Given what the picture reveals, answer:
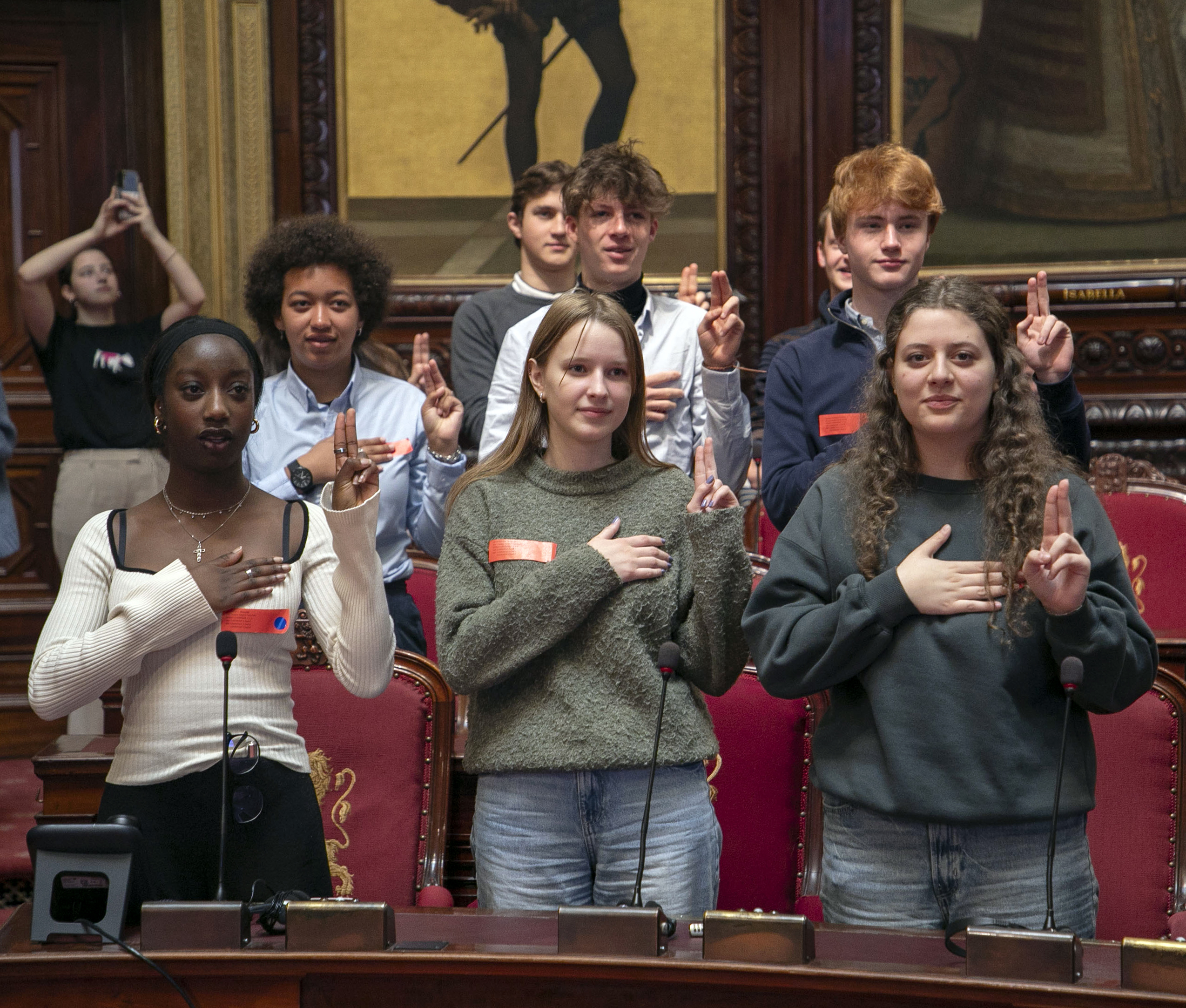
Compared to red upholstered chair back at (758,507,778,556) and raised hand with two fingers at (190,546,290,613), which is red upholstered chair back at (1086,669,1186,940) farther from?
raised hand with two fingers at (190,546,290,613)

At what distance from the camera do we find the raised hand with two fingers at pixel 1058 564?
1.67 meters

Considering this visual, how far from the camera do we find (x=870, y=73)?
4.65 m

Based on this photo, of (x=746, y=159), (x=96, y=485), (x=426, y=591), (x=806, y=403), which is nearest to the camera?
(x=806, y=403)

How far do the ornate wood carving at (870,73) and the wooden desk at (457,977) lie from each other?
3579mm

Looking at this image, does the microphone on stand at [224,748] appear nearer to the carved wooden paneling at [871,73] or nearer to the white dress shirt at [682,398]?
the white dress shirt at [682,398]

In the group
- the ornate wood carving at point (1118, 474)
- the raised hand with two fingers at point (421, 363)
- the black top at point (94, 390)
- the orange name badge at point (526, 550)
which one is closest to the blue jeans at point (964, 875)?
the orange name badge at point (526, 550)

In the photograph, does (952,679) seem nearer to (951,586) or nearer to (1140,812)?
(951,586)

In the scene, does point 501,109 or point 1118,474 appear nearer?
point 1118,474

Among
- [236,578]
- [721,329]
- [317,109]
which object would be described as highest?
[317,109]

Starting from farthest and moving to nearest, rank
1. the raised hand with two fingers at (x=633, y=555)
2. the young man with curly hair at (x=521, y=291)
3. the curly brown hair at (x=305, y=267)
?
the young man with curly hair at (x=521, y=291) < the curly brown hair at (x=305, y=267) < the raised hand with two fingers at (x=633, y=555)

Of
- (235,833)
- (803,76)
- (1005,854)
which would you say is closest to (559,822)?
(235,833)

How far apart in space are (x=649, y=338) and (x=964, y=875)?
1.50 m

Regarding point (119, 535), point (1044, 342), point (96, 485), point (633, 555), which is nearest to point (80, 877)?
Result: point (119, 535)

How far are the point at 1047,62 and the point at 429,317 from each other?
228 centimetres
